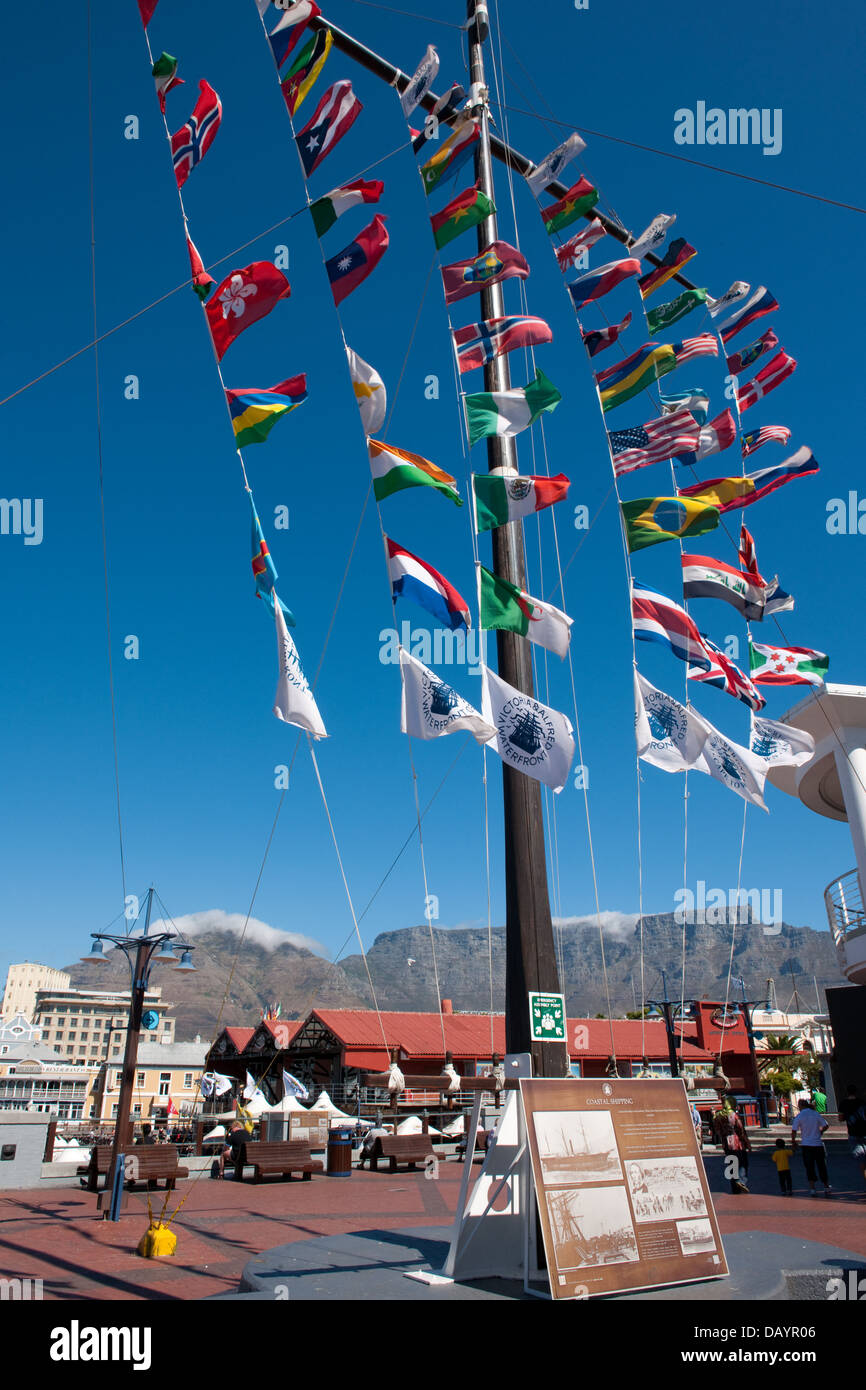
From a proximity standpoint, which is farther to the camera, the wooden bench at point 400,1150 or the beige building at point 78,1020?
the beige building at point 78,1020

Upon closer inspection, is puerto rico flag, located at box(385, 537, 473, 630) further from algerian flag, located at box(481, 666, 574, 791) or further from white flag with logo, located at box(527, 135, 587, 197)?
white flag with logo, located at box(527, 135, 587, 197)

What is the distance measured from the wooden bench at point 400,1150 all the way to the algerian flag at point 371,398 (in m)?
14.7

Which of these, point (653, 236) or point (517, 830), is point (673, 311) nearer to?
point (653, 236)

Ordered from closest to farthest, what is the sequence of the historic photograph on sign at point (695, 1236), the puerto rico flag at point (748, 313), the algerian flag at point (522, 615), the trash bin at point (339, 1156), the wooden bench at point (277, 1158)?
the historic photograph on sign at point (695, 1236), the algerian flag at point (522, 615), the puerto rico flag at point (748, 313), the wooden bench at point (277, 1158), the trash bin at point (339, 1156)

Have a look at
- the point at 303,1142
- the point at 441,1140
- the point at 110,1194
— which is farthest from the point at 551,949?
the point at 441,1140

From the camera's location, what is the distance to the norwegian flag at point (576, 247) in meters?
10.6

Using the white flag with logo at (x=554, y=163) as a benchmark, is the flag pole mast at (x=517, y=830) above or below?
below

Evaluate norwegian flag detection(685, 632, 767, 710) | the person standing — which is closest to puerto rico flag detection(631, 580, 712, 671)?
norwegian flag detection(685, 632, 767, 710)

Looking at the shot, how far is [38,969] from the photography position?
19900 centimetres

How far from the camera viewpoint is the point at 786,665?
11219 mm

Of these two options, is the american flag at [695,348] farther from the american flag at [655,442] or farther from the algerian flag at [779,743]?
the algerian flag at [779,743]

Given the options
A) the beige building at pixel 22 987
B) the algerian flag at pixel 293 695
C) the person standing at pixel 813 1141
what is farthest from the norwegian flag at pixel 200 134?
the beige building at pixel 22 987

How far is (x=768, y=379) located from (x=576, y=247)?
4.65 metres

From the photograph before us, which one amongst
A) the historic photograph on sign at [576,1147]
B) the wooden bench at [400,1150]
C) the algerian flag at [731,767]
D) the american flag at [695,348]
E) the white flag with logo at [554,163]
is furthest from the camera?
the wooden bench at [400,1150]
